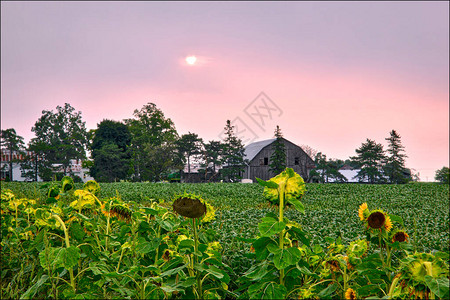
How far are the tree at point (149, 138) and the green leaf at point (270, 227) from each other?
26009 mm

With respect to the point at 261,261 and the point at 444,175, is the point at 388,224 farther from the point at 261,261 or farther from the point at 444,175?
the point at 444,175

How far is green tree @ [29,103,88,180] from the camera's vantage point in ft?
84.6

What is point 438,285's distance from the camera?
2.73 feet

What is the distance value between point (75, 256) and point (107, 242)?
0.38m

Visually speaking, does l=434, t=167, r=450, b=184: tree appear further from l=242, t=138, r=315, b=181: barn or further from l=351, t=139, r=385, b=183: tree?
l=242, t=138, r=315, b=181: barn

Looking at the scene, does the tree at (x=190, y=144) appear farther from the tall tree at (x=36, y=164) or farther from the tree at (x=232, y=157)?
the tall tree at (x=36, y=164)

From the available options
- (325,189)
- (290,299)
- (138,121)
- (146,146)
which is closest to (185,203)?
(290,299)

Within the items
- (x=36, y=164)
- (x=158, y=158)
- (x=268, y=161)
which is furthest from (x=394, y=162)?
(x=36, y=164)

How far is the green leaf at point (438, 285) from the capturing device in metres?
0.81

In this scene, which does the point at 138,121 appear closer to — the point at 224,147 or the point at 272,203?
the point at 224,147

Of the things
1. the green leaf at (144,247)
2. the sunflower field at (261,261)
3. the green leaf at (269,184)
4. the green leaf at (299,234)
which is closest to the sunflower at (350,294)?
the sunflower field at (261,261)

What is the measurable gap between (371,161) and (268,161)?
8541mm

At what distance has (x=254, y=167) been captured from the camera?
1075 inches

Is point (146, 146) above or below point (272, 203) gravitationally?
above
